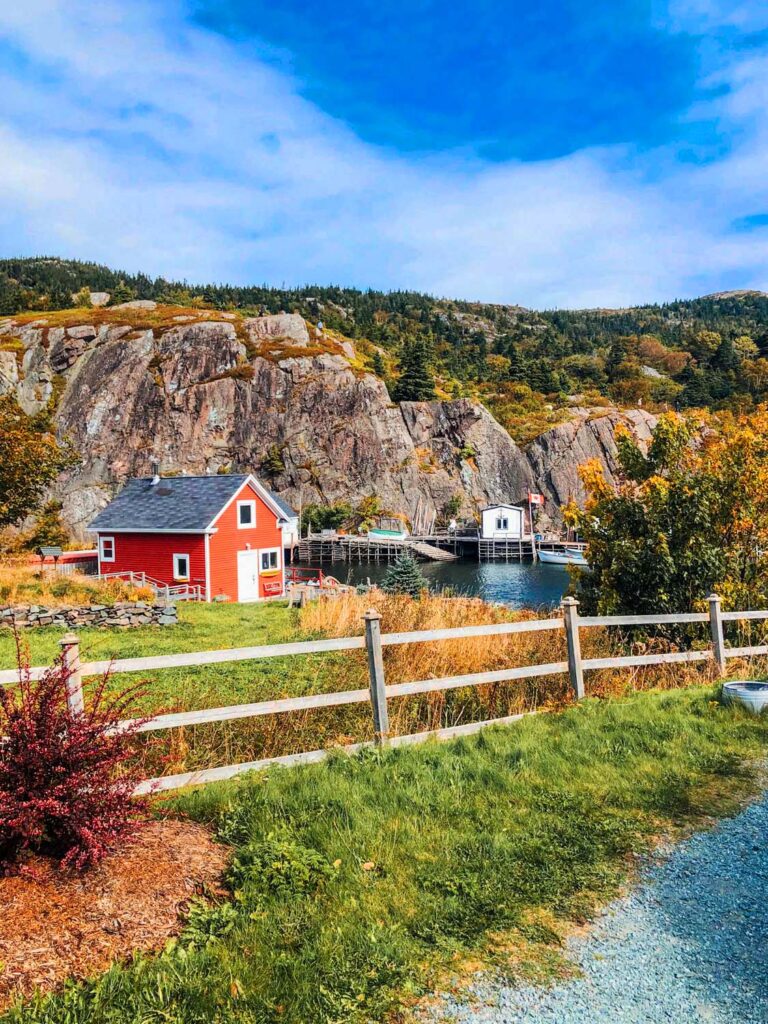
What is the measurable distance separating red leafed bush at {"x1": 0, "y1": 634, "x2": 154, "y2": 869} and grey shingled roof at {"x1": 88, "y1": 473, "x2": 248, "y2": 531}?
2851cm

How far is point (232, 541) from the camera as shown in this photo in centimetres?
3350

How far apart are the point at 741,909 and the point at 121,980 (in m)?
3.52

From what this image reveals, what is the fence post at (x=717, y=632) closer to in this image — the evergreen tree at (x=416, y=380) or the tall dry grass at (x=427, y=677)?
the tall dry grass at (x=427, y=677)

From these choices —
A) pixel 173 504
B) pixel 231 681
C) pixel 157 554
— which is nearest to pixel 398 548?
pixel 173 504

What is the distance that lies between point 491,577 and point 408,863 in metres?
52.7

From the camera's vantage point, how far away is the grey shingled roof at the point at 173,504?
32.8m

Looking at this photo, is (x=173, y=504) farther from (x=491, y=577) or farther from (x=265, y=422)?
(x=265, y=422)

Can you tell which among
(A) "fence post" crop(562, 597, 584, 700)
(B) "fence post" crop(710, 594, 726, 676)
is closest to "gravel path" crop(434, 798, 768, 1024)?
(A) "fence post" crop(562, 597, 584, 700)

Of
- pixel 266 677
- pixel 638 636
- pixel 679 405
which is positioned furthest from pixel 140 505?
pixel 679 405

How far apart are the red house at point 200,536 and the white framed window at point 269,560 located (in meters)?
0.06

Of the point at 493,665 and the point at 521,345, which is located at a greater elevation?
the point at 521,345

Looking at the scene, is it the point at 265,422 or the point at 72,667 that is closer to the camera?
the point at 72,667

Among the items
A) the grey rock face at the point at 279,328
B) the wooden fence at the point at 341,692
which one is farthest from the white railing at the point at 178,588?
the grey rock face at the point at 279,328

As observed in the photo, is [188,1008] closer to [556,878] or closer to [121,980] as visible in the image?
[121,980]
